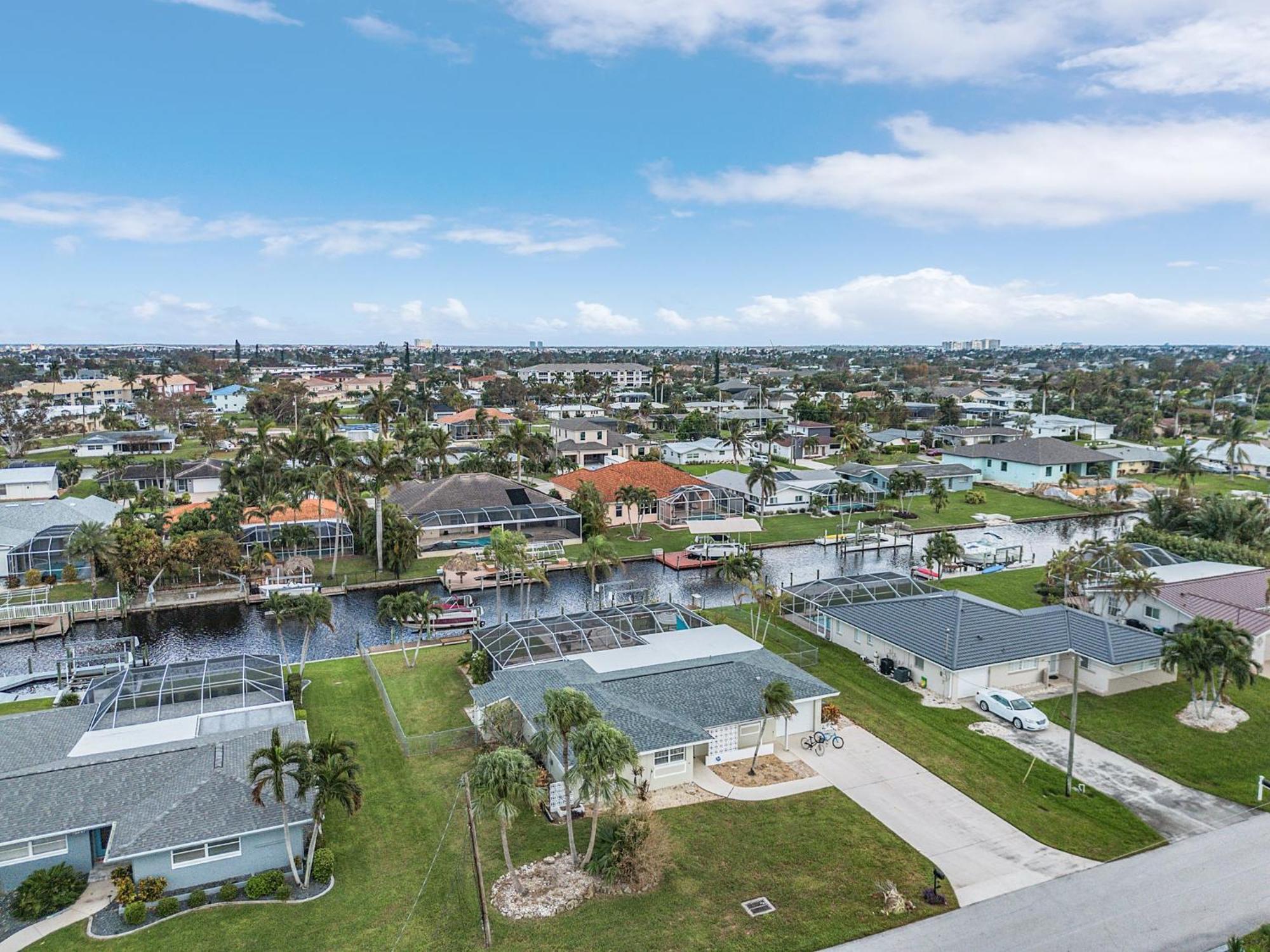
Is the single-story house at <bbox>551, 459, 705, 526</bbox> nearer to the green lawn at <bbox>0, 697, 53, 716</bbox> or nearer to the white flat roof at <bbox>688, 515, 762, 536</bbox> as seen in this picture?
the white flat roof at <bbox>688, 515, 762, 536</bbox>

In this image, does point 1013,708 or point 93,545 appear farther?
point 93,545

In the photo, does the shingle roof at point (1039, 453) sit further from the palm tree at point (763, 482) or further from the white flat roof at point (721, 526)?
the white flat roof at point (721, 526)

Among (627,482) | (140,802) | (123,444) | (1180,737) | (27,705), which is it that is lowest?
(27,705)

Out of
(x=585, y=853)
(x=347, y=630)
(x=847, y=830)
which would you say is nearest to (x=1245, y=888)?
(x=847, y=830)

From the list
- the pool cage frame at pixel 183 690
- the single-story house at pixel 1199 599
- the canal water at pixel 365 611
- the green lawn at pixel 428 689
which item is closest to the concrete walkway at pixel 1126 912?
the single-story house at pixel 1199 599

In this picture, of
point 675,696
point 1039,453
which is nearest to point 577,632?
point 675,696

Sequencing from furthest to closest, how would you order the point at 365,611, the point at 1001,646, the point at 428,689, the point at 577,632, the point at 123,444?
1. the point at 123,444
2. the point at 365,611
3. the point at 577,632
4. the point at 428,689
5. the point at 1001,646

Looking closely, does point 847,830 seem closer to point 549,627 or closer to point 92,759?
point 549,627

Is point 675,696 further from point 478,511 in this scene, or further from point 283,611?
point 478,511
